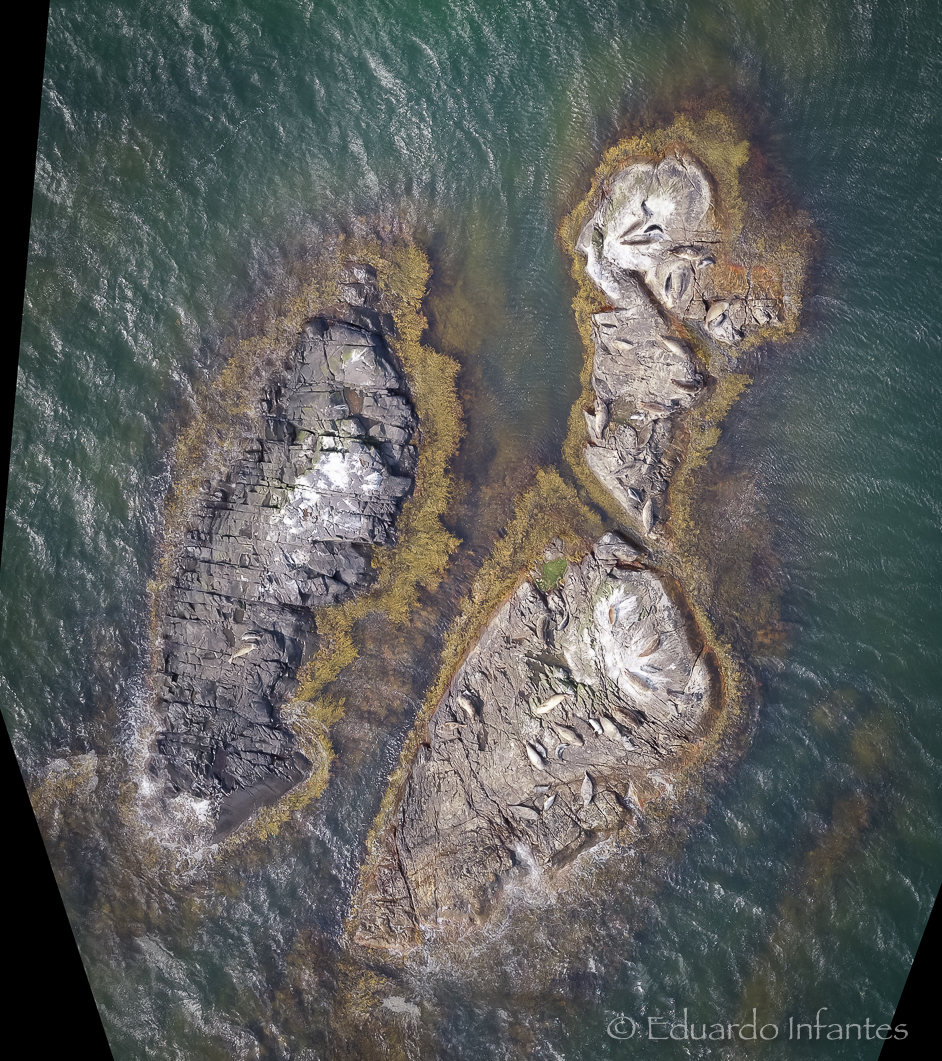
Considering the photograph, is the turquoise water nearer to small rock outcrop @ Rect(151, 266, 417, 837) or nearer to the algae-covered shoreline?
the algae-covered shoreline

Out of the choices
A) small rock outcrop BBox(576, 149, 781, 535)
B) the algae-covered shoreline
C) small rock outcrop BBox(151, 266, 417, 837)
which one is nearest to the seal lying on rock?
the algae-covered shoreline

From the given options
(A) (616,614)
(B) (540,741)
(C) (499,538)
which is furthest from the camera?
(C) (499,538)

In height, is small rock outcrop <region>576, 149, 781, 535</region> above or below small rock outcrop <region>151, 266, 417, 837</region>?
above

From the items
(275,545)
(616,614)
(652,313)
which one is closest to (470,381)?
(652,313)

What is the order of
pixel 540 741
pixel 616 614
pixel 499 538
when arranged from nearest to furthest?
pixel 616 614 → pixel 540 741 → pixel 499 538

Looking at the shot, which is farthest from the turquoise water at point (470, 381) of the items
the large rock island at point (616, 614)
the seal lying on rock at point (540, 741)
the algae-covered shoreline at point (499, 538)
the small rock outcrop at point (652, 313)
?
the seal lying on rock at point (540, 741)

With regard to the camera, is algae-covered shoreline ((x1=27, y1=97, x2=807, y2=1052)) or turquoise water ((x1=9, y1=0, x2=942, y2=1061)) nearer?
turquoise water ((x1=9, y1=0, x2=942, y2=1061))

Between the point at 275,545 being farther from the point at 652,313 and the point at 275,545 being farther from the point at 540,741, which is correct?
the point at 652,313
